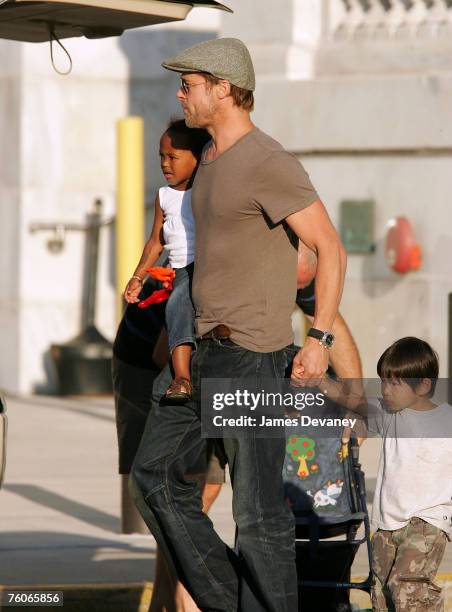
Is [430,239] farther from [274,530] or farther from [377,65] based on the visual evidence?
[274,530]

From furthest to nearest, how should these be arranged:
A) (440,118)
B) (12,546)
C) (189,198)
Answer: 1. (440,118)
2. (12,546)
3. (189,198)

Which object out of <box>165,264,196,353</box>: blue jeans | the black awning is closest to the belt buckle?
<box>165,264,196,353</box>: blue jeans

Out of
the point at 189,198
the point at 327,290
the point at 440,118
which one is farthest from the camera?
the point at 440,118

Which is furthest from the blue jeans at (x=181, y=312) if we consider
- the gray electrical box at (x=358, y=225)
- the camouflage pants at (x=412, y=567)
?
the gray electrical box at (x=358, y=225)

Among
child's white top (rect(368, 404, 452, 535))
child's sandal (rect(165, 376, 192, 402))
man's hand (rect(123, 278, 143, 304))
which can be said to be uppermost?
man's hand (rect(123, 278, 143, 304))

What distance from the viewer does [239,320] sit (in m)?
5.66

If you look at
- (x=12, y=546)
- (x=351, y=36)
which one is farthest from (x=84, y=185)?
(x=12, y=546)

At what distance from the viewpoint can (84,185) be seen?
17359 mm

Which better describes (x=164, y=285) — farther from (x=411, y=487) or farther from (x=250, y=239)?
(x=411, y=487)

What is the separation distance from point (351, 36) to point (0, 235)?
16.6 ft

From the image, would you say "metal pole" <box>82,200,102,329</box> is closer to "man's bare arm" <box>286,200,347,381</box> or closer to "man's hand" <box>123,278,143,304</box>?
"man's hand" <box>123,278,143,304</box>

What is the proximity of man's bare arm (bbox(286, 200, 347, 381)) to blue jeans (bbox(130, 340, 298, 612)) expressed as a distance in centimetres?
17

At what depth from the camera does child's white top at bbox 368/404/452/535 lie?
587 centimetres

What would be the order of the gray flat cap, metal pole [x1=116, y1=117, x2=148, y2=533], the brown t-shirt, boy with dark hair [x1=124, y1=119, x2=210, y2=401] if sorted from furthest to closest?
metal pole [x1=116, y1=117, x2=148, y2=533]
boy with dark hair [x1=124, y1=119, x2=210, y2=401]
the gray flat cap
the brown t-shirt
